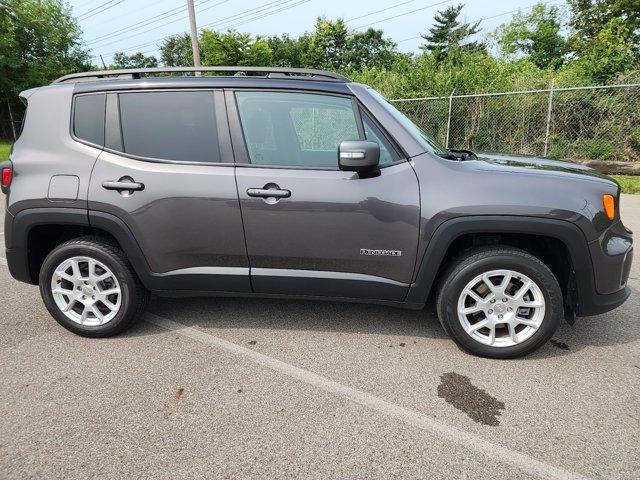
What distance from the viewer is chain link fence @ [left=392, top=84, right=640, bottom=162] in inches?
407

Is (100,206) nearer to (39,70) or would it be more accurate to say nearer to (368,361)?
(368,361)

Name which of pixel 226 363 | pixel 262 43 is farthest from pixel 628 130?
pixel 262 43

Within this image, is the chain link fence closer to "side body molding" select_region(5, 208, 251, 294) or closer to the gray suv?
the gray suv

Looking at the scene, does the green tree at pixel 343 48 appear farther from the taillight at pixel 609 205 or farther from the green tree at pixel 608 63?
the taillight at pixel 609 205

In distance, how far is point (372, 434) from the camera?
2238 mm

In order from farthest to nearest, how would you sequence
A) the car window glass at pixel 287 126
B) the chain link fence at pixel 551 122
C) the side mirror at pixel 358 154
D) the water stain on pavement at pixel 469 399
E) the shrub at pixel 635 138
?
the chain link fence at pixel 551 122 → the shrub at pixel 635 138 → the car window glass at pixel 287 126 → the side mirror at pixel 358 154 → the water stain on pavement at pixel 469 399

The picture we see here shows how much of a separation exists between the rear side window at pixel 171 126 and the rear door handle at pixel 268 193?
1.14ft

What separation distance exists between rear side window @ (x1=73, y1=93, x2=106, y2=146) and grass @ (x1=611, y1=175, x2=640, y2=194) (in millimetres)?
9906

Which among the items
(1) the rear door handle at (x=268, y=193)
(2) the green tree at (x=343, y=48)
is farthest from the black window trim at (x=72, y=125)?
(2) the green tree at (x=343, y=48)

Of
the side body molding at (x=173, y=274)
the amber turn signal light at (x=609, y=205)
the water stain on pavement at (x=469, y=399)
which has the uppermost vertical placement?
the amber turn signal light at (x=609, y=205)

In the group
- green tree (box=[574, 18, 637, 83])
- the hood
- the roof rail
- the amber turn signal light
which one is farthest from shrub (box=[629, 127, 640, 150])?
the roof rail

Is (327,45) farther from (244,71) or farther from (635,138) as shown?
(244,71)

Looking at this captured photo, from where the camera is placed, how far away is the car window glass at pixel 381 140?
2.90 meters

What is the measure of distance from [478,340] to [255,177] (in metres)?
1.82
